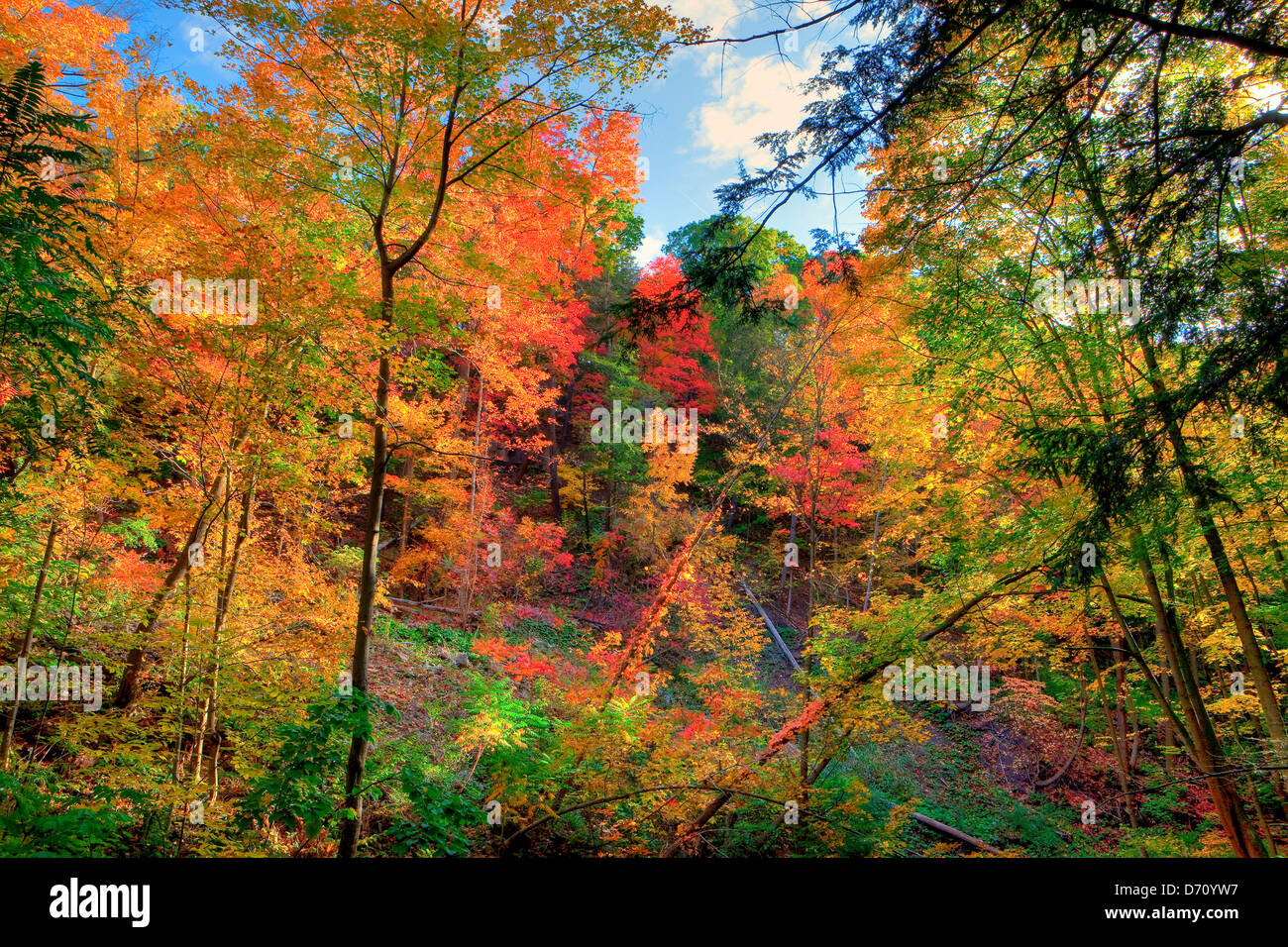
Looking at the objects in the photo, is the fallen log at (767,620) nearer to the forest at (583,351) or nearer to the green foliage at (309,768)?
the forest at (583,351)

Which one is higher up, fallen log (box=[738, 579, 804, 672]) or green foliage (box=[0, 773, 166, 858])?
green foliage (box=[0, 773, 166, 858])

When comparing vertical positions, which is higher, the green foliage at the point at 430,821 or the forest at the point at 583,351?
the forest at the point at 583,351

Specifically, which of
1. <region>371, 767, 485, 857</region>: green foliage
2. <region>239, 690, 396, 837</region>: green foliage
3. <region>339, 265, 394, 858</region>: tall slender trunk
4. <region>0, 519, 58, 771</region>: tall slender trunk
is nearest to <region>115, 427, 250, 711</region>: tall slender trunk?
<region>0, 519, 58, 771</region>: tall slender trunk

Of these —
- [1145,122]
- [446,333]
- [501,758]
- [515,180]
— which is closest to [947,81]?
[1145,122]

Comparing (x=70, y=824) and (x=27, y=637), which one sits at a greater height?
(x=27, y=637)

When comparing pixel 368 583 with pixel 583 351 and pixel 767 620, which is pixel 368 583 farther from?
pixel 767 620

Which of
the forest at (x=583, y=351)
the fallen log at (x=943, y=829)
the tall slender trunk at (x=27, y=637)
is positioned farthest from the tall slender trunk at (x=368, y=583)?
the fallen log at (x=943, y=829)

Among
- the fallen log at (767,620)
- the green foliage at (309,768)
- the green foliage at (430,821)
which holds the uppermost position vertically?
the green foliage at (309,768)

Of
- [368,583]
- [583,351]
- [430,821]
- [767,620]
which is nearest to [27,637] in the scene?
[368,583]

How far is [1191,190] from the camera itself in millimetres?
2852

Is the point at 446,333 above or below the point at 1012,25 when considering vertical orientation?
below

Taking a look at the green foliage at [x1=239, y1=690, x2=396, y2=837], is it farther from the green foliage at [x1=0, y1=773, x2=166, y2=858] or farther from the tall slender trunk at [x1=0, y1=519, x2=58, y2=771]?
the tall slender trunk at [x1=0, y1=519, x2=58, y2=771]
